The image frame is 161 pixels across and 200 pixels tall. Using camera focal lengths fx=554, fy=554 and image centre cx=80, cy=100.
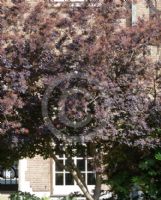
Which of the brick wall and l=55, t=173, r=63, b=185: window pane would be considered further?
l=55, t=173, r=63, b=185: window pane

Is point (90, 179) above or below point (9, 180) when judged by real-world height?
below

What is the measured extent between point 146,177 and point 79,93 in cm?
227

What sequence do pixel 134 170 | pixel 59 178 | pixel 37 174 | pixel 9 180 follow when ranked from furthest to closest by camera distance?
pixel 9 180
pixel 59 178
pixel 37 174
pixel 134 170

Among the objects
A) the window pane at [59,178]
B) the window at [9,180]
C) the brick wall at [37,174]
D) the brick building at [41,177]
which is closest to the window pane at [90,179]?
the brick building at [41,177]

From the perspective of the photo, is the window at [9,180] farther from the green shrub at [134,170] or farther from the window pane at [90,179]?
the green shrub at [134,170]

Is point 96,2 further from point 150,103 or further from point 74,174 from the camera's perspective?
point 74,174

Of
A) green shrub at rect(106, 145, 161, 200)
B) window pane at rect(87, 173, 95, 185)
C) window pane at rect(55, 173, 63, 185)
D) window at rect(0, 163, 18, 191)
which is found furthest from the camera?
window at rect(0, 163, 18, 191)

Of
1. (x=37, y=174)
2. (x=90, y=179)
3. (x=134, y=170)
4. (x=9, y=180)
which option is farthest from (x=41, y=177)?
(x=134, y=170)

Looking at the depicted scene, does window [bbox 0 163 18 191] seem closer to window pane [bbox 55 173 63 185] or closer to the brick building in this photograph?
the brick building

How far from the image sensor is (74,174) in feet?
32.7

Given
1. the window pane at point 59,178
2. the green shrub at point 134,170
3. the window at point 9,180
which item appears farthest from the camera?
the window at point 9,180

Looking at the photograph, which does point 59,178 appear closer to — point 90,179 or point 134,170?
point 90,179

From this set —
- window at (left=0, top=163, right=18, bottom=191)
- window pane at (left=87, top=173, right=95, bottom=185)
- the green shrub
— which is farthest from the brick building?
the green shrub

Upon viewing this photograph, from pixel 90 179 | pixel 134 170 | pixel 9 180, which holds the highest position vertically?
pixel 9 180
